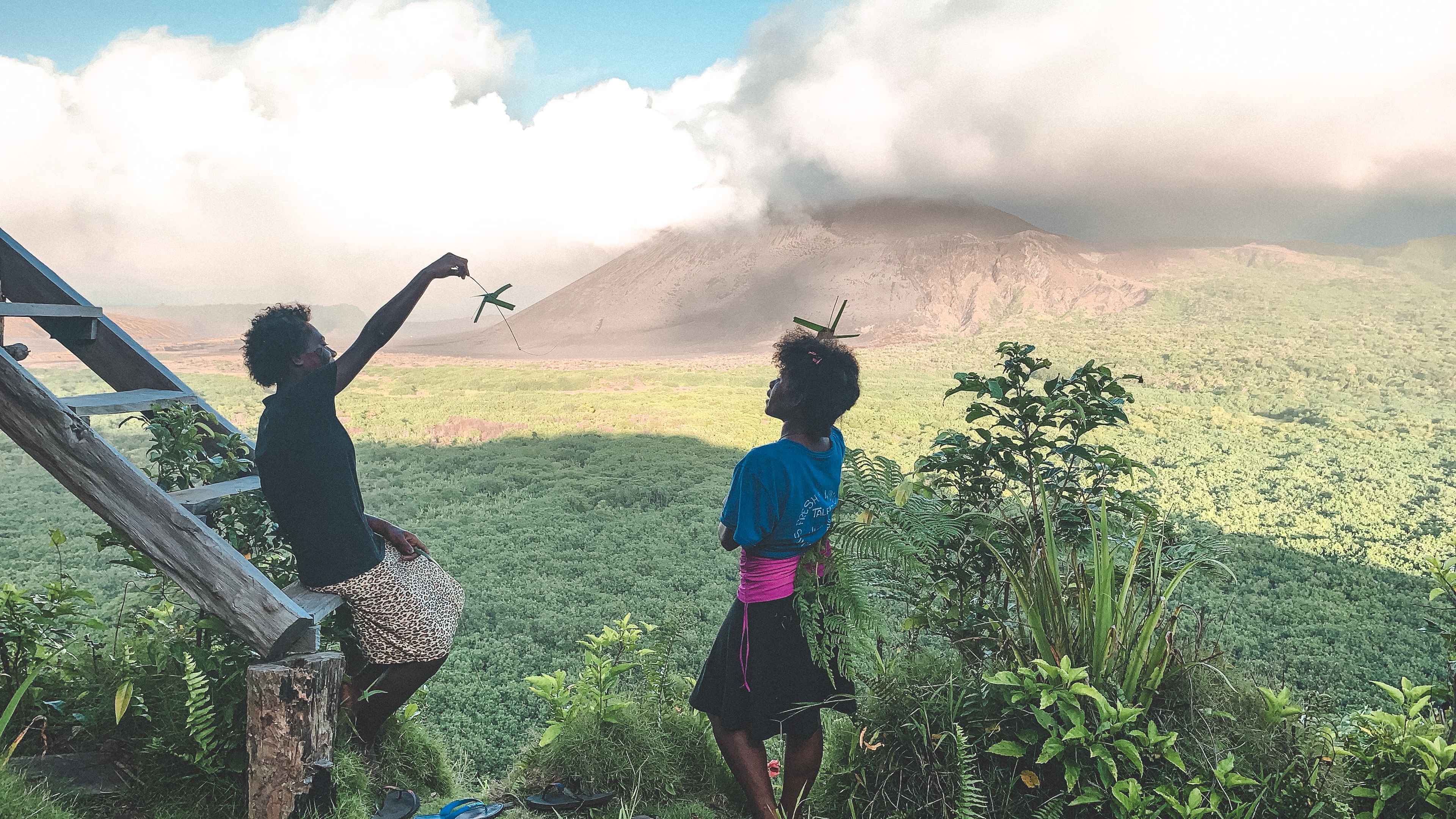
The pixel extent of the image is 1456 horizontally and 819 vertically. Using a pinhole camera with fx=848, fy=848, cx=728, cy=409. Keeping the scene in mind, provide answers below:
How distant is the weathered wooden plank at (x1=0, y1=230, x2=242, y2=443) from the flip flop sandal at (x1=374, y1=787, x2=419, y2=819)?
1.50m

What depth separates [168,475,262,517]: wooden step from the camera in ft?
8.57

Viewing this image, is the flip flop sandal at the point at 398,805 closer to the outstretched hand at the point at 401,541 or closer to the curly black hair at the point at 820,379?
the outstretched hand at the point at 401,541

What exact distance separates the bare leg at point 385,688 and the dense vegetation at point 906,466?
140 centimetres

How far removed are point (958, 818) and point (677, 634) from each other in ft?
5.25

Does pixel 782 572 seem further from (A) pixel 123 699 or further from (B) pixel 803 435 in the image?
(A) pixel 123 699

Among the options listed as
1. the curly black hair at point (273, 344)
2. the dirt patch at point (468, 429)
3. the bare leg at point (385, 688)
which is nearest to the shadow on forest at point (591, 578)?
the bare leg at point (385, 688)

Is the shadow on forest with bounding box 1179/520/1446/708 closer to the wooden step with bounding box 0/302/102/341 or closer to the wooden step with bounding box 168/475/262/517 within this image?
the wooden step with bounding box 168/475/262/517

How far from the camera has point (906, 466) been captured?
1286 centimetres

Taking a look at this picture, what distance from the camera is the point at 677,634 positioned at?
3.50 m

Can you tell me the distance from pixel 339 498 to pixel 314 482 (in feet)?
0.29

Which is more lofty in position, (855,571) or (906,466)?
(855,571)

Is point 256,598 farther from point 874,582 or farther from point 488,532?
point 488,532

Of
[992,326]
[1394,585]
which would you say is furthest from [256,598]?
[992,326]

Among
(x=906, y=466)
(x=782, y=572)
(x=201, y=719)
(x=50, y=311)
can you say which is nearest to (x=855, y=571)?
(x=782, y=572)
